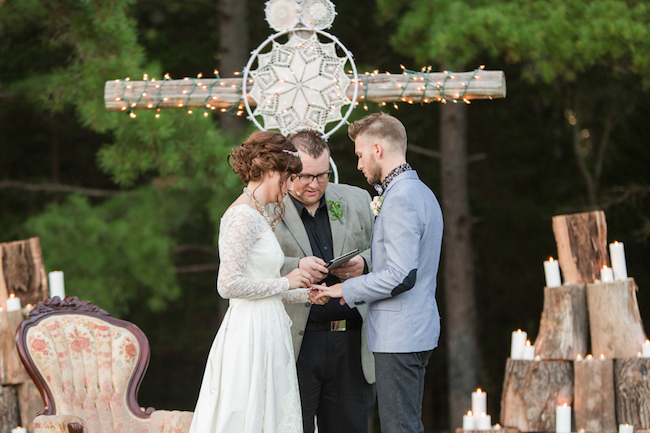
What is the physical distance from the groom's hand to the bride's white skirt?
0.22 meters

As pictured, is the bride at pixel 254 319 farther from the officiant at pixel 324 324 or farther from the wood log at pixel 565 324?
the wood log at pixel 565 324

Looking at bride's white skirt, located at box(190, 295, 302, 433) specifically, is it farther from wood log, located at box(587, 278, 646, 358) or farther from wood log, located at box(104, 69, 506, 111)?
wood log, located at box(587, 278, 646, 358)

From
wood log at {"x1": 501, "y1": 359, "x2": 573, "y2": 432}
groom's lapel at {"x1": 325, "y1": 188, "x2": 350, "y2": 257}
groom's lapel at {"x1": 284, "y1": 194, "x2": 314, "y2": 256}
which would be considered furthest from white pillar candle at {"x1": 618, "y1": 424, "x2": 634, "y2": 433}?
groom's lapel at {"x1": 284, "y1": 194, "x2": 314, "y2": 256}

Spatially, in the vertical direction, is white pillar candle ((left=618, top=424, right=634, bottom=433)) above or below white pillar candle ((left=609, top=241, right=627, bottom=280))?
below

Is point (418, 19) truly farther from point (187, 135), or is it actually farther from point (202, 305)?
point (202, 305)

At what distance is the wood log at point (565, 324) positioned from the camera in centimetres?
450

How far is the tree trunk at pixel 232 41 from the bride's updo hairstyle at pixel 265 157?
471cm

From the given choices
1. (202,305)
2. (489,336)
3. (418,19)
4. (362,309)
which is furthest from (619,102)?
(362,309)

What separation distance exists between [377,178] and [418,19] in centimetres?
434

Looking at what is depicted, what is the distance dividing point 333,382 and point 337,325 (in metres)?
0.25

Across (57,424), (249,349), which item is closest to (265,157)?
(249,349)

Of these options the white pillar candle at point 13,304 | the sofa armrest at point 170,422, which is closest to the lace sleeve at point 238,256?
the sofa armrest at point 170,422

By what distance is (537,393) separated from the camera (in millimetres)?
4461

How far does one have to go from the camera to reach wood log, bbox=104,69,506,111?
3695 millimetres
